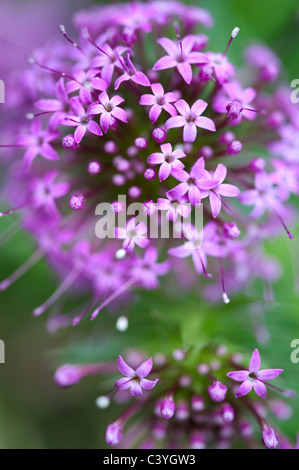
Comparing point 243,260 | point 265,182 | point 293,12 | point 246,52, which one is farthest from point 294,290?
point 293,12

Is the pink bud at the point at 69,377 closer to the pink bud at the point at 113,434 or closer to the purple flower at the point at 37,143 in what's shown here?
the pink bud at the point at 113,434

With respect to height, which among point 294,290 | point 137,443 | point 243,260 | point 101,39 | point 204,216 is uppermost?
point 101,39

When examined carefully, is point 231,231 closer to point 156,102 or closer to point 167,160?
point 167,160

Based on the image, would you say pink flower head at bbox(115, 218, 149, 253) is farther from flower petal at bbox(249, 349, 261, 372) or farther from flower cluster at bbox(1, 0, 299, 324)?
flower petal at bbox(249, 349, 261, 372)

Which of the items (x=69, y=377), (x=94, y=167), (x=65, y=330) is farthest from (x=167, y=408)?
(x=65, y=330)

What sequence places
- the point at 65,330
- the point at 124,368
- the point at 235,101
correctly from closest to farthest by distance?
the point at 124,368
the point at 235,101
the point at 65,330

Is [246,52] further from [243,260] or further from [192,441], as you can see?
[192,441]
